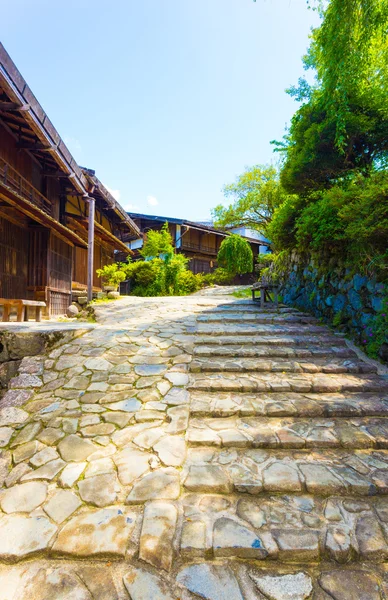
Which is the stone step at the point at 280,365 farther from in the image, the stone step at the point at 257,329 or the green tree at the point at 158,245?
the green tree at the point at 158,245

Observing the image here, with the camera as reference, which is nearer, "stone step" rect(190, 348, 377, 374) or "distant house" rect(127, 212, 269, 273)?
"stone step" rect(190, 348, 377, 374)

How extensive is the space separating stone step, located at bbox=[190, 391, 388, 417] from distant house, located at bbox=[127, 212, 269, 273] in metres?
19.7

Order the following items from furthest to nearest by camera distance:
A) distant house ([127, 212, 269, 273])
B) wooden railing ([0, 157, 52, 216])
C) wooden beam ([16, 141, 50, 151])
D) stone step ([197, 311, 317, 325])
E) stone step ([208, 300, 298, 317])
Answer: distant house ([127, 212, 269, 273])
wooden beam ([16, 141, 50, 151])
stone step ([208, 300, 298, 317])
wooden railing ([0, 157, 52, 216])
stone step ([197, 311, 317, 325])

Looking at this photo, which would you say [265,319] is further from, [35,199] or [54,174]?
[54,174]

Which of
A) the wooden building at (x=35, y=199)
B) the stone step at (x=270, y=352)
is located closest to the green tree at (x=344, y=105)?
the stone step at (x=270, y=352)

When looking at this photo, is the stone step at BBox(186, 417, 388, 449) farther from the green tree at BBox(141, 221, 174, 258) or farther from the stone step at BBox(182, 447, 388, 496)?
the green tree at BBox(141, 221, 174, 258)

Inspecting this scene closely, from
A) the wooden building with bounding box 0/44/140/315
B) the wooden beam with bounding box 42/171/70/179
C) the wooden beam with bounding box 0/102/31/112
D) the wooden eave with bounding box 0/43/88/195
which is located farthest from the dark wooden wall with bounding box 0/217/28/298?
the wooden beam with bounding box 0/102/31/112

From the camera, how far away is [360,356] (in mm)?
4398

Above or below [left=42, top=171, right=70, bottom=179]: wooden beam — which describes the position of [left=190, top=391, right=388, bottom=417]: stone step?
below

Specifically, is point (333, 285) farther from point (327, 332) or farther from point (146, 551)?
point (146, 551)

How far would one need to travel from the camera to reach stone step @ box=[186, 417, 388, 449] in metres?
2.60

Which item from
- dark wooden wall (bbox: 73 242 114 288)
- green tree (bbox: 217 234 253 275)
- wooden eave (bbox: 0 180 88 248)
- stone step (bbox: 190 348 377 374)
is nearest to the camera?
stone step (bbox: 190 348 377 374)

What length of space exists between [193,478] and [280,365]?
231cm

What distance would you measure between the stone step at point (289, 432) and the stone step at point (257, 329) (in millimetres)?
→ 2422
